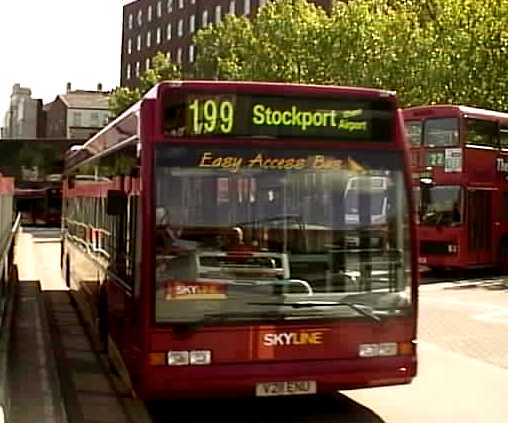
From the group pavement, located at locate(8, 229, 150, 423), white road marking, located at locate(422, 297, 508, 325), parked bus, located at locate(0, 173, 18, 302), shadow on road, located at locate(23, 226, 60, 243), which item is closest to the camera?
pavement, located at locate(8, 229, 150, 423)

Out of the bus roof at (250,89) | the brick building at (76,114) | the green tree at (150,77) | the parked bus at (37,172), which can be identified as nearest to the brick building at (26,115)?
the brick building at (76,114)

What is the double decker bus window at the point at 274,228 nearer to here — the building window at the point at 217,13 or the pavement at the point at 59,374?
the pavement at the point at 59,374

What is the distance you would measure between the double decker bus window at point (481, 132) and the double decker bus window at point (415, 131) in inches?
47.4

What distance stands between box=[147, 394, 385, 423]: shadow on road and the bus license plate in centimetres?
68

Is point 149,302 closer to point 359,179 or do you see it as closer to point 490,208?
point 359,179

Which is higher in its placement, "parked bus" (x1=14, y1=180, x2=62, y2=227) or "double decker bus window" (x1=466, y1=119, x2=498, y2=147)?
"double decker bus window" (x1=466, y1=119, x2=498, y2=147)

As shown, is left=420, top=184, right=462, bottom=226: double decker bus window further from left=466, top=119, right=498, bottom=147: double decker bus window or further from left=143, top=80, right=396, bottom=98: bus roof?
left=143, top=80, right=396, bottom=98: bus roof

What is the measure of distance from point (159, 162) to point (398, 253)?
2156 mm

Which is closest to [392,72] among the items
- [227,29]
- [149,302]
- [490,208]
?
[490,208]

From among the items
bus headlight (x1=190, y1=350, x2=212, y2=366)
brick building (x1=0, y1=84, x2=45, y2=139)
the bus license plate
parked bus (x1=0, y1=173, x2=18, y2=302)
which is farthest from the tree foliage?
brick building (x1=0, y1=84, x2=45, y2=139)

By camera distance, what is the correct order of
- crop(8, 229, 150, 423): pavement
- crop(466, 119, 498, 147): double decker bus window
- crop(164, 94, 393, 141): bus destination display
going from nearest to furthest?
crop(164, 94, 393, 141): bus destination display < crop(8, 229, 150, 423): pavement < crop(466, 119, 498, 147): double decker bus window

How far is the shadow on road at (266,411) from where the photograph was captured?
833cm

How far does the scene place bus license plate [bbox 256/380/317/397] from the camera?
759cm

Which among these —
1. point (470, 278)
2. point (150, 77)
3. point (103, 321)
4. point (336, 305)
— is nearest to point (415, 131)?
point (470, 278)
